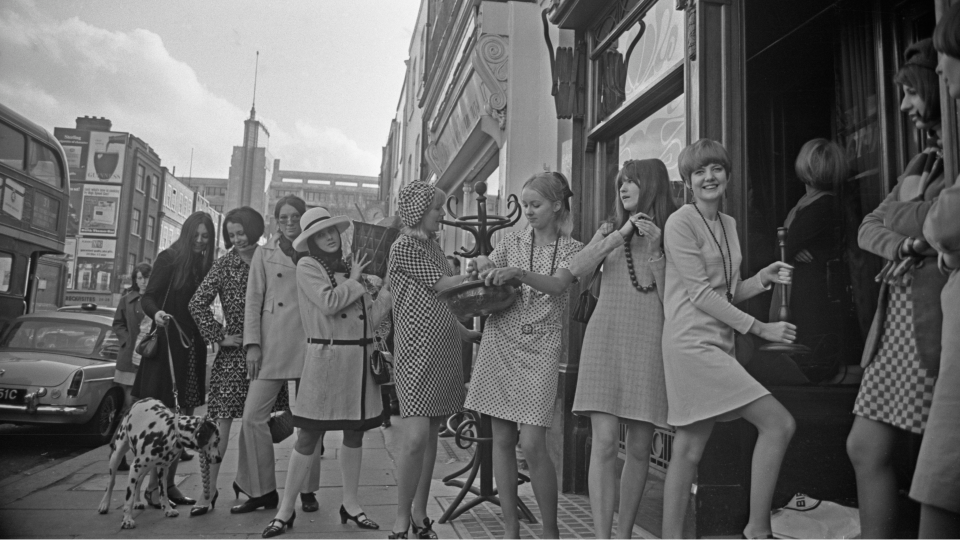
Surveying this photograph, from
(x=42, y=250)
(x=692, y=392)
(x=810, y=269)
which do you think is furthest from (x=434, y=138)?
(x=692, y=392)

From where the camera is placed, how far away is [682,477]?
275 centimetres

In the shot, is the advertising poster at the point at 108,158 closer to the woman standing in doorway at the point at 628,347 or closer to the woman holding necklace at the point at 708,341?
the woman standing in doorway at the point at 628,347

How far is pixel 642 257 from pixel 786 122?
179 cm

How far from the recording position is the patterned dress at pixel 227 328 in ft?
14.8

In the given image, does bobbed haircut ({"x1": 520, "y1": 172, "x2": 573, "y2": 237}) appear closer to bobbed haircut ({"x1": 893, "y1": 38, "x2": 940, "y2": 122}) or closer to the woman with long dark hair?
bobbed haircut ({"x1": 893, "y1": 38, "x2": 940, "y2": 122})

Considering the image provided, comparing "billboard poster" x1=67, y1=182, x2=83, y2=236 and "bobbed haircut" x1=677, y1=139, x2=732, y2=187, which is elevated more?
"billboard poster" x1=67, y1=182, x2=83, y2=236

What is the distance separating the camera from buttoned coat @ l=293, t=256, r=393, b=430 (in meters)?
3.93

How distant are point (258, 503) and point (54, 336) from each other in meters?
5.86

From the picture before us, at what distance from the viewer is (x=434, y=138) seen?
43.0 ft

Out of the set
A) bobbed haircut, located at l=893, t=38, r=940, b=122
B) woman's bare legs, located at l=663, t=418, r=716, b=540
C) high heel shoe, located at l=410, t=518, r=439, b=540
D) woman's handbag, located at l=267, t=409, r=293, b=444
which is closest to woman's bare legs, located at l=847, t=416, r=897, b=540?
woman's bare legs, located at l=663, t=418, r=716, b=540

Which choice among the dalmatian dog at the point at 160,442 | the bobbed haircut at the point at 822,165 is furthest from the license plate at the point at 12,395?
the bobbed haircut at the point at 822,165

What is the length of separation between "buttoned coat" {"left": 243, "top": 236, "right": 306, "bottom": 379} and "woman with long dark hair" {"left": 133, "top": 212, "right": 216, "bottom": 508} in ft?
2.36

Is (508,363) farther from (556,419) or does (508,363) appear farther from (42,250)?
(42,250)

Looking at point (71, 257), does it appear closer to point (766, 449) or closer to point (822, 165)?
point (822, 165)
